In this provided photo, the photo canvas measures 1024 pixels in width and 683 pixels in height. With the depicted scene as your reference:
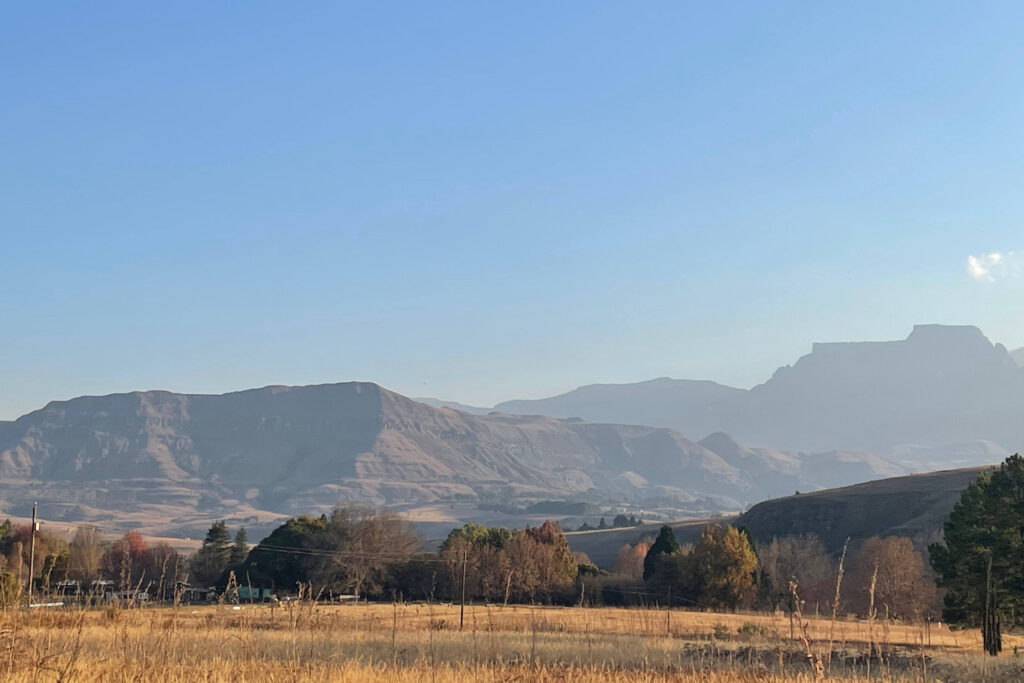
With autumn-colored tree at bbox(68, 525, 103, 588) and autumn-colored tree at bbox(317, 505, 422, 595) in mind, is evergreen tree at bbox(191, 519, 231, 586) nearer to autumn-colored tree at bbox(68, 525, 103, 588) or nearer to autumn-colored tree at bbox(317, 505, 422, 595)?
autumn-colored tree at bbox(68, 525, 103, 588)

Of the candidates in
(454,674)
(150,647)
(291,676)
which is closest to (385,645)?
(150,647)

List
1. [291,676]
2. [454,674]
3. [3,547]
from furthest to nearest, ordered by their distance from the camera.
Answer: [3,547] < [454,674] < [291,676]

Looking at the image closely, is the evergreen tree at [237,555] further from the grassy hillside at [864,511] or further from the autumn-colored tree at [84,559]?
the grassy hillside at [864,511]

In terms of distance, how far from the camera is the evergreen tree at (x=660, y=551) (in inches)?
3619

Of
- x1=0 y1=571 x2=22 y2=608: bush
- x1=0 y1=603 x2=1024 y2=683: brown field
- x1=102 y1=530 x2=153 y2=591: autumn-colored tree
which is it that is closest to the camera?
x1=0 y1=603 x2=1024 y2=683: brown field

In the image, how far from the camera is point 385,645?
23812 millimetres

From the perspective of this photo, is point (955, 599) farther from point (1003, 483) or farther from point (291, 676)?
point (291, 676)

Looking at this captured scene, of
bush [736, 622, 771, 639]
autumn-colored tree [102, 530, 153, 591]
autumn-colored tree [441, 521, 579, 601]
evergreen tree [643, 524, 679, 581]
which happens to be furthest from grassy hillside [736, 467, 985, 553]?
bush [736, 622, 771, 639]

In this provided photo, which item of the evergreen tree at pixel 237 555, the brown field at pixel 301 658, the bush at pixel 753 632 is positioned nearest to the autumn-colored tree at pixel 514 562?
the evergreen tree at pixel 237 555

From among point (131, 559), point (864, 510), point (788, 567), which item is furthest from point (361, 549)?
point (864, 510)

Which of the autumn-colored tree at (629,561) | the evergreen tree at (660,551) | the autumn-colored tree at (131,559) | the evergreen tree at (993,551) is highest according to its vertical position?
the evergreen tree at (993,551)

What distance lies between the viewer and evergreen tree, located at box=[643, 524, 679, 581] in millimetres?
91919

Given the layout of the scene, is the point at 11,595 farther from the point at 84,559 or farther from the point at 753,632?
the point at 84,559

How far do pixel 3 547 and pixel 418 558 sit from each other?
41.1 meters
